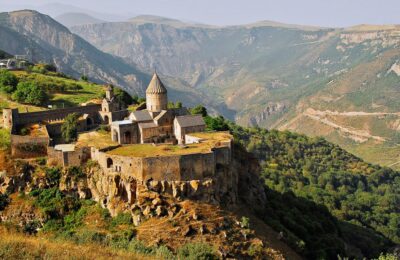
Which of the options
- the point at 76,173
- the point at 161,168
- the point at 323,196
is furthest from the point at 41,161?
the point at 323,196

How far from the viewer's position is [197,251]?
3969 cm

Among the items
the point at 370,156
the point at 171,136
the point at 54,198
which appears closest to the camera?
the point at 54,198

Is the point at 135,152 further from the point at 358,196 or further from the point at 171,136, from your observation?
the point at 358,196

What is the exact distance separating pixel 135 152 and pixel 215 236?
457 inches

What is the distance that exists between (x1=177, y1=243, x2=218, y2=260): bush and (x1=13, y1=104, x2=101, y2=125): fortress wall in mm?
28119

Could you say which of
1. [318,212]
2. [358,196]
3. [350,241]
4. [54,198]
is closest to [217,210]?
[54,198]

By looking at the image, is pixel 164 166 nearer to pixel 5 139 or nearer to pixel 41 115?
pixel 5 139

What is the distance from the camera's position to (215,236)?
143 feet

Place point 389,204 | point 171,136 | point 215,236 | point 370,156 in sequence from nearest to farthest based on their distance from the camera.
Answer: point 215,236
point 171,136
point 389,204
point 370,156

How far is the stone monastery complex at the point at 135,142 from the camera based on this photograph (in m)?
45.1

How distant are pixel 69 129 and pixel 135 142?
320 inches

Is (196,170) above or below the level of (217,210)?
above

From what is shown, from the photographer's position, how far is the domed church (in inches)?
2136

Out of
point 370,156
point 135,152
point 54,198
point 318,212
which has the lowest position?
point 370,156
